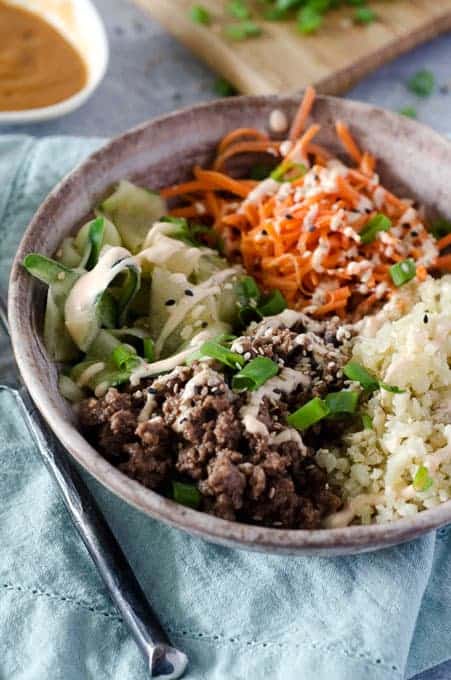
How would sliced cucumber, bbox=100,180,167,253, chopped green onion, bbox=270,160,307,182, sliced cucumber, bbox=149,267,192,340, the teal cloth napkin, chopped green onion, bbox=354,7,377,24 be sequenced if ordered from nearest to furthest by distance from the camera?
the teal cloth napkin, sliced cucumber, bbox=149,267,192,340, sliced cucumber, bbox=100,180,167,253, chopped green onion, bbox=270,160,307,182, chopped green onion, bbox=354,7,377,24

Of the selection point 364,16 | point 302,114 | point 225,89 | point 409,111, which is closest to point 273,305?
point 302,114

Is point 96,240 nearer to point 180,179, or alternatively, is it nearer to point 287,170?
point 180,179

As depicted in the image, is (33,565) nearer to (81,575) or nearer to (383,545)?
(81,575)

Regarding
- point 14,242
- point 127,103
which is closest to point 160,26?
point 127,103

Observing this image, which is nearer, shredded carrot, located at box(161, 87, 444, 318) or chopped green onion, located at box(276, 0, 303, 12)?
shredded carrot, located at box(161, 87, 444, 318)

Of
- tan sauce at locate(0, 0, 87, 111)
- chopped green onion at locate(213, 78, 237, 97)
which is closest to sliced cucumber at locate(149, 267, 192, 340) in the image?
tan sauce at locate(0, 0, 87, 111)

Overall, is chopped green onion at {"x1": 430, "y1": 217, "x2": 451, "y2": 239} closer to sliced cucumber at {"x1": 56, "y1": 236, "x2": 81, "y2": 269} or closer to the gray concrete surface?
the gray concrete surface

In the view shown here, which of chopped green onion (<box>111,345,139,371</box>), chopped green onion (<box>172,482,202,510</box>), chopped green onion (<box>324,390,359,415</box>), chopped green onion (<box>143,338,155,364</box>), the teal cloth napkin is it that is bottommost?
the teal cloth napkin

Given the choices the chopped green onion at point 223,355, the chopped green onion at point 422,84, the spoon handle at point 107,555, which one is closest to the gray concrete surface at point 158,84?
the chopped green onion at point 422,84

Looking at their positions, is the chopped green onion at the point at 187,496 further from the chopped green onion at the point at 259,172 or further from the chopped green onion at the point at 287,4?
the chopped green onion at the point at 287,4
